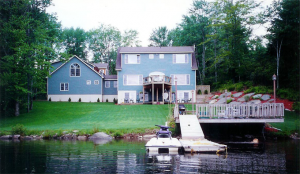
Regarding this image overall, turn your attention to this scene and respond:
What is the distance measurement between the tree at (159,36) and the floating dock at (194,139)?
154 ft

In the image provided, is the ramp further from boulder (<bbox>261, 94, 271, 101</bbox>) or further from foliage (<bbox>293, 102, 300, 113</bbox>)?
boulder (<bbox>261, 94, 271, 101</bbox>)

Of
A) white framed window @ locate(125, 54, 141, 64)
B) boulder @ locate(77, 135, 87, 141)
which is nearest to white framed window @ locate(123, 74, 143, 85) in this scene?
white framed window @ locate(125, 54, 141, 64)

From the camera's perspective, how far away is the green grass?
66.6 ft

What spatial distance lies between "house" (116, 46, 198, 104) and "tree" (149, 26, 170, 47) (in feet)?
81.6

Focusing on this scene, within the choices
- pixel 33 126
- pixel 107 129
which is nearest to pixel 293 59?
pixel 107 129

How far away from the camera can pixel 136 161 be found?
12.4 m

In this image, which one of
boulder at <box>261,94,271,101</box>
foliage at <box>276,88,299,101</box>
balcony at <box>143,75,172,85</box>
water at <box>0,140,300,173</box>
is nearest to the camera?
water at <box>0,140,300,173</box>

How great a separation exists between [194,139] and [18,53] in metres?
19.9

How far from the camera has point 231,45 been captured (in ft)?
133

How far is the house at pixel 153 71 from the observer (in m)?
40.4

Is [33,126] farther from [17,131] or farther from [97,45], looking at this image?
[97,45]

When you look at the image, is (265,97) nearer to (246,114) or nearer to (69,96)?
(246,114)

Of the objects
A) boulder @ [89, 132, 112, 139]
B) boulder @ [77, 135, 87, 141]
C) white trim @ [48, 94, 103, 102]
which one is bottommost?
boulder @ [77, 135, 87, 141]

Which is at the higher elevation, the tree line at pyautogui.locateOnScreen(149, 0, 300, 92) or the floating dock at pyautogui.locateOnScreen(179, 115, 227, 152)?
the tree line at pyautogui.locateOnScreen(149, 0, 300, 92)
